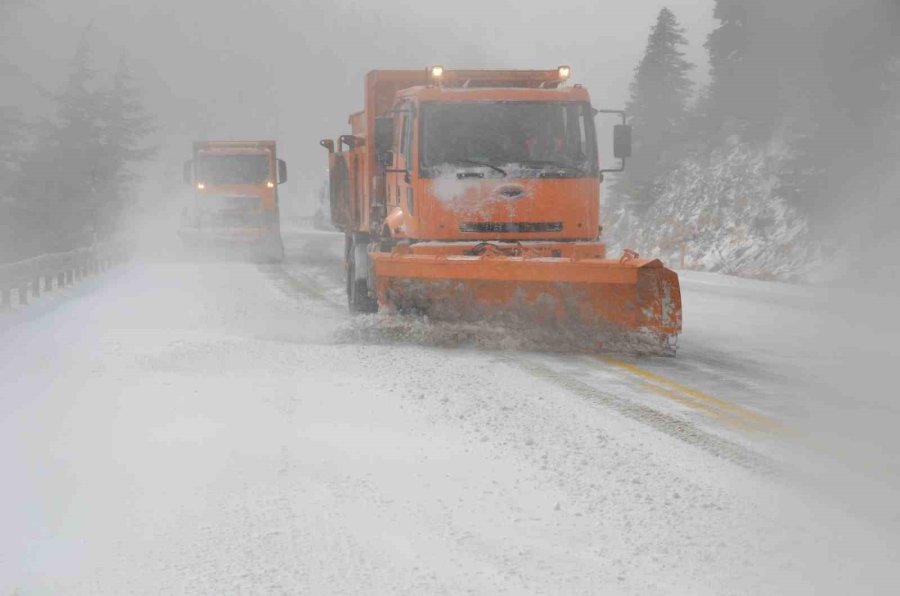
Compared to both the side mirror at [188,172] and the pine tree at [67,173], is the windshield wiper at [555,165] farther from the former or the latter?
the pine tree at [67,173]

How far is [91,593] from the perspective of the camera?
3.62 m

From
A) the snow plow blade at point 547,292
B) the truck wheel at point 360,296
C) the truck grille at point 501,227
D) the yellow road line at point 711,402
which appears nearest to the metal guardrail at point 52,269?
the truck wheel at point 360,296

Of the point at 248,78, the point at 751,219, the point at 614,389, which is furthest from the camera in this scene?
the point at 248,78

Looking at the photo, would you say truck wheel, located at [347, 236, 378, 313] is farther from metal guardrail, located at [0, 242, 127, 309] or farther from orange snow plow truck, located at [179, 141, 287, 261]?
orange snow plow truck, located at [179, 141, 287, 261]

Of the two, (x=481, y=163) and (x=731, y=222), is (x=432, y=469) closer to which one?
(x=481, y=163)

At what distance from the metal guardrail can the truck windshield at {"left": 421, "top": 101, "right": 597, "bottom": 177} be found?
279 inches

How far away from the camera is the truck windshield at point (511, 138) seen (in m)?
10.6

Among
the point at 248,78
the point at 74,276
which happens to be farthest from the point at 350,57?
the point at 74,276

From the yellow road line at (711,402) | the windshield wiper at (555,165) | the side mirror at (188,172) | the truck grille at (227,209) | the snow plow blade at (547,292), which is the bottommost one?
the yellow road line at (711,402)

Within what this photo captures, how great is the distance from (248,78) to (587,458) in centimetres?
13315

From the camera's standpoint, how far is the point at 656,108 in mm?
36031

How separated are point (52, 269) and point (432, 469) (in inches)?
558

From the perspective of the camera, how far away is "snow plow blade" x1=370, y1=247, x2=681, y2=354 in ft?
30.4

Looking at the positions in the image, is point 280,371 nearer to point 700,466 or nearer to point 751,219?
point 700,466
